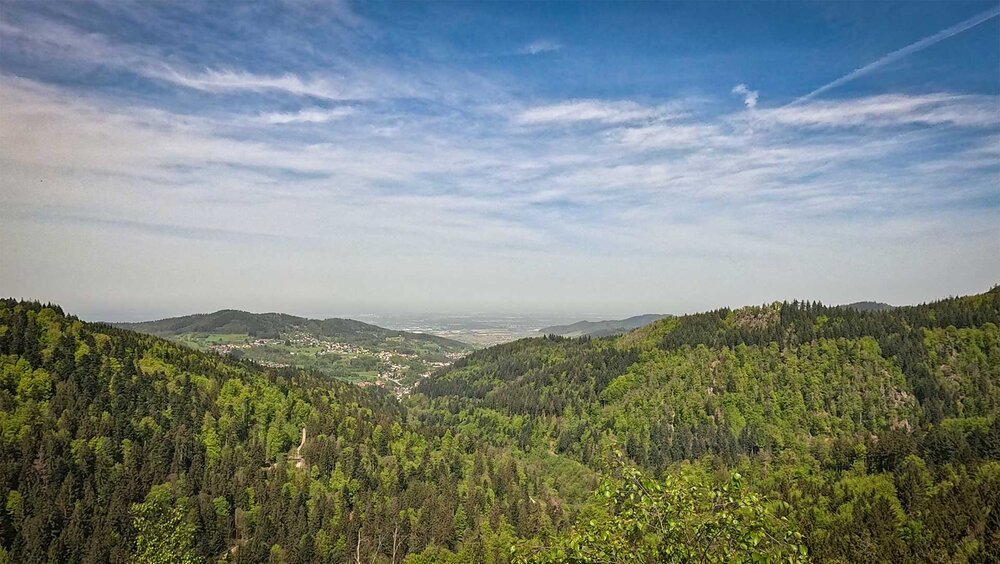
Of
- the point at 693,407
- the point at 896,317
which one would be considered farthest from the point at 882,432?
the point at 896,317

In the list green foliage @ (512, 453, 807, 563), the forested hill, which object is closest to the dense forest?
the forested hill

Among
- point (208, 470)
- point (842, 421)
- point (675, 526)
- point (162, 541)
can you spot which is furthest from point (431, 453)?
point (842, 421)

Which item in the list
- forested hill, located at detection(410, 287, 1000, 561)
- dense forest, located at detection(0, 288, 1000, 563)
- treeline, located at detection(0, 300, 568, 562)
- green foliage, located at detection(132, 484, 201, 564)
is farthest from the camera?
treeline, located at detection(0, 300, 568, 562)

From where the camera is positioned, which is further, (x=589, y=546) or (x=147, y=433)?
(x=147, y=433)

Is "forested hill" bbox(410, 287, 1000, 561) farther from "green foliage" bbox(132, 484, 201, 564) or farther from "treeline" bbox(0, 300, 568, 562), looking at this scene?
"green foliage" bbox(132, 484, 201, 564)

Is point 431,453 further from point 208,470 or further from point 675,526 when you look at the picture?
point 675,526

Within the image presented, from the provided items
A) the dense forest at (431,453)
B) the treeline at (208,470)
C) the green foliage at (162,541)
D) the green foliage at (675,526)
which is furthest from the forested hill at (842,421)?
the green foliage at (162,541)

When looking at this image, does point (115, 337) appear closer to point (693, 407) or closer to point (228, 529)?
point (228, 529)

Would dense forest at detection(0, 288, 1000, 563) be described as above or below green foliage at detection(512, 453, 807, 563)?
below
